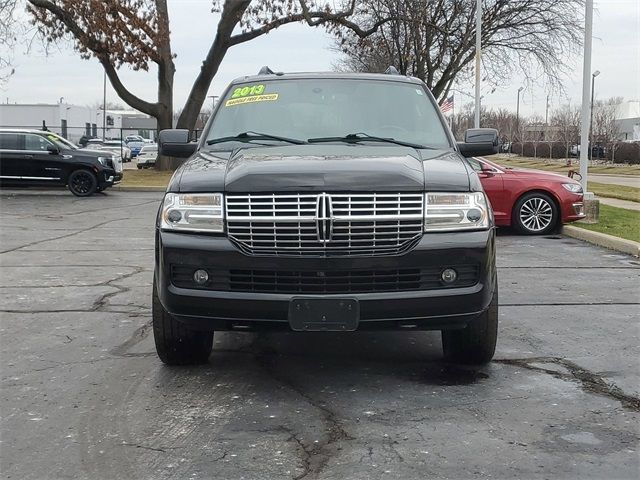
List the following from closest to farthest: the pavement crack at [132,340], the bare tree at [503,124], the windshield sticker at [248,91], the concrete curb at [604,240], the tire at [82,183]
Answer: the pavement crack at [132,340] → the windshield sticker at [248,91] → the concrete curb at [604,240] → the tire at [82,183] → the bare tree at [503,124]

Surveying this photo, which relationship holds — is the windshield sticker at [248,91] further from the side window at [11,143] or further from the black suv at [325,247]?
the side window at [11,143]

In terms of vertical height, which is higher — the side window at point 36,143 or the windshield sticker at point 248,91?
the windshield sticker at point 248,91

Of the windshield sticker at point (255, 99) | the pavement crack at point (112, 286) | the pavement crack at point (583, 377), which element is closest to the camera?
the pavement crack at point (583, 377)

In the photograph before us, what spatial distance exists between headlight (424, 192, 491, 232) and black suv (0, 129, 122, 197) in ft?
59.3

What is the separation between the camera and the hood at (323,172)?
4.16 m

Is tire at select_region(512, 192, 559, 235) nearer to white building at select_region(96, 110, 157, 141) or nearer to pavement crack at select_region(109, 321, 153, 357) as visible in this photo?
pavement crack at select_region(109, 321, 153, 357)

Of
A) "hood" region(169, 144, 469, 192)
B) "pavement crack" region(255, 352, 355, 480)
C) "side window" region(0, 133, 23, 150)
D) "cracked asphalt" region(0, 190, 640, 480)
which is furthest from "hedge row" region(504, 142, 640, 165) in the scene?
"pavement crack" region(255, 352, 355, 480)

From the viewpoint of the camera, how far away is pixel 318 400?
4.28 meters

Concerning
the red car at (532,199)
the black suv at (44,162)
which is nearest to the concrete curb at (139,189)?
the black suv at (44,162)

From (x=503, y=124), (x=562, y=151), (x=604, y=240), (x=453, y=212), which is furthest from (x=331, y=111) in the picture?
(x=503, y=124)

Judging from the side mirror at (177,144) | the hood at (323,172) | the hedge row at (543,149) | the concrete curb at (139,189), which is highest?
the hedge row at (543,149)

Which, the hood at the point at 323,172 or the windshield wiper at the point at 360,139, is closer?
the hood at the point at 323,172

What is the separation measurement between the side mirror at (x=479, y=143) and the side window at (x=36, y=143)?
1722 cm

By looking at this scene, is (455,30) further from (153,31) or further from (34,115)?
(34,115)
